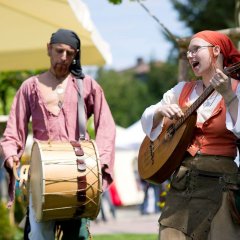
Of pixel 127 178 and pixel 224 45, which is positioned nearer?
pixel 224 45

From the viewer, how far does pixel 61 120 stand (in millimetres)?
5270

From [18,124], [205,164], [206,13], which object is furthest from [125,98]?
[205,164]

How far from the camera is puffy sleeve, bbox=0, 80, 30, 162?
536cm

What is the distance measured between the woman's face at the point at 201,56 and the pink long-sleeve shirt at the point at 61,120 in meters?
1.07

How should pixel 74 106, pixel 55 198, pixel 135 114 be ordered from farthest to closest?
pixel 135 114 → pixel 74 106 → pixel 55 198

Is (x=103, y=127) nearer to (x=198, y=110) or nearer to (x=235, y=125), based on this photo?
(x=198, y=110)

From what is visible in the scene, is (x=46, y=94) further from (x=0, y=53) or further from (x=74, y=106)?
(x=0, y=53)

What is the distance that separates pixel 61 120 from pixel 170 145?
3.58 feet

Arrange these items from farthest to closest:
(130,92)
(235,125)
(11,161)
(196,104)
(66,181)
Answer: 1. (130,92)
2. (11,161)
3. (66,181)
4. (196,104)
5. (235,125)

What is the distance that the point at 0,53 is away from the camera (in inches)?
309

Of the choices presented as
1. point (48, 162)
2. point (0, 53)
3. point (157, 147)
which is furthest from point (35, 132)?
point (0, 53)

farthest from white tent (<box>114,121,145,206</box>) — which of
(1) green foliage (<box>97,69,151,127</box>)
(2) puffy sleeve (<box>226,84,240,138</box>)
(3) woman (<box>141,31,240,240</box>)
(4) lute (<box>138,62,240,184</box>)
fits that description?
(1) green foliage (<box>97,69,151,127</box>)

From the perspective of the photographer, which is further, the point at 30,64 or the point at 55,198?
the point at 30,64

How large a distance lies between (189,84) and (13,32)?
3.67m
